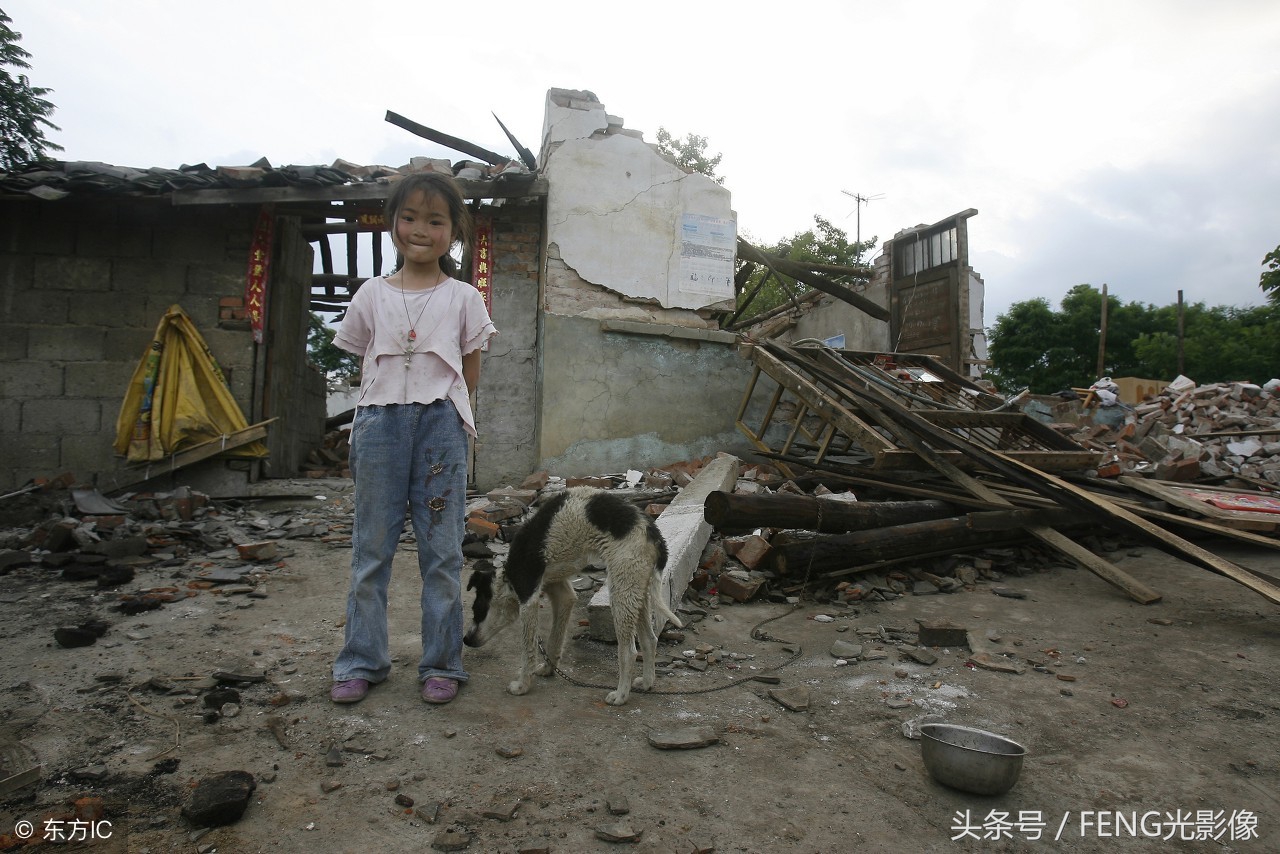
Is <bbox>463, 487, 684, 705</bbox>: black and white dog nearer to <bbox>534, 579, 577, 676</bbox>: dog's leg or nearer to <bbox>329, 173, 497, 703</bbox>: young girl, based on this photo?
<bbox>534, 579, 577, 676</bbox>: dog's leg

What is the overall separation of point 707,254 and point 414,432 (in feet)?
20.1

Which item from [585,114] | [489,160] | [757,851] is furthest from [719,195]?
[757,851]

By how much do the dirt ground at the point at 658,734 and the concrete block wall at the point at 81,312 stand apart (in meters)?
3.41

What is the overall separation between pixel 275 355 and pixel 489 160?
11.3 feet

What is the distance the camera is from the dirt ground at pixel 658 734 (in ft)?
6.23

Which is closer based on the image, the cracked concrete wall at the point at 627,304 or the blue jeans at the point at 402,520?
the blue jeans at the point at 402,520

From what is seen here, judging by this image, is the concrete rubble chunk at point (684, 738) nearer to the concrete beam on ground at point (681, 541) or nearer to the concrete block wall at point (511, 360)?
the concrete beam on ground at point (681, 541)

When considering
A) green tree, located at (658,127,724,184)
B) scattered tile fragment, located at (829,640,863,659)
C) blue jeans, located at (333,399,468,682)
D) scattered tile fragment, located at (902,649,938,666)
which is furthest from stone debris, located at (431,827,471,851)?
green tree, located at (658,127,724,184)

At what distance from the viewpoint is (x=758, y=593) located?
4.40 m

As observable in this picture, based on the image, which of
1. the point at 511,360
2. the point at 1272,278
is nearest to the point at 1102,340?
the point at 1272,278

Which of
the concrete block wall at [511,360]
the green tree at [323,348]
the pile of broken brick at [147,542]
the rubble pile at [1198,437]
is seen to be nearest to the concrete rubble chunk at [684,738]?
the pile of broken brick at [147,542]

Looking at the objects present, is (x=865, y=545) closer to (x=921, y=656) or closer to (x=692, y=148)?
(x=921, y=656)

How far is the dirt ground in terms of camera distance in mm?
1900

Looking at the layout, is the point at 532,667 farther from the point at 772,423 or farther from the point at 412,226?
the point at 772,423
